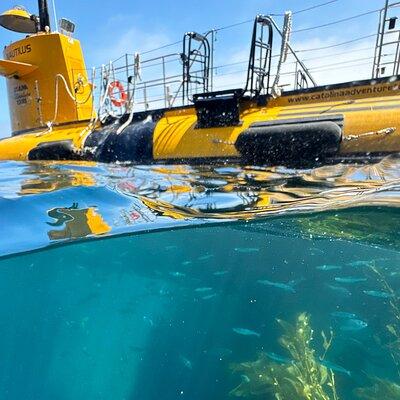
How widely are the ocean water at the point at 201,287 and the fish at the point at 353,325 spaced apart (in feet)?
0.08

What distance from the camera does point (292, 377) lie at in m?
3.60

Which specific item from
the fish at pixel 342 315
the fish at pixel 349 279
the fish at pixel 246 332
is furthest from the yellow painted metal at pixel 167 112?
the fish at pixel 349 279

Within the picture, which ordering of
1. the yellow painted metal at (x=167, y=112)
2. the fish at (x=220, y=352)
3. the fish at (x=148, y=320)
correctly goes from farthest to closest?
1. the yellow painted metal at (x=167, y=112)
2. the fish at (x=148, y=320)
3. the fish at (x=220, y=352)

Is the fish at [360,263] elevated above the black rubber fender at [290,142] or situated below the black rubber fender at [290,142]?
below

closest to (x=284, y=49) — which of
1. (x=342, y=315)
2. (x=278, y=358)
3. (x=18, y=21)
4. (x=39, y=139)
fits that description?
(x=342, y=315)

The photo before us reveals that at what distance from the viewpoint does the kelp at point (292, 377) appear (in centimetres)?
338

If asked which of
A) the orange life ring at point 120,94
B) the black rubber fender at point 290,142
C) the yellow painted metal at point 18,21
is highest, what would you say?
the yellow painted metal at point 18,21

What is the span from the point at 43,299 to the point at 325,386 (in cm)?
299

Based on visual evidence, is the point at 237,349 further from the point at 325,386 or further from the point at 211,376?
the point at 325,386

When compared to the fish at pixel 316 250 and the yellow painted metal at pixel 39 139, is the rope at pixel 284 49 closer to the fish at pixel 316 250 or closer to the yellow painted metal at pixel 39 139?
the fish at pixel 316 250

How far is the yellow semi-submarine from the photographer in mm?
6793

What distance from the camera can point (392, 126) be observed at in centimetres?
638

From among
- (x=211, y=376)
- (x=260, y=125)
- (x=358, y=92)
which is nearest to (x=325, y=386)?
(x=211, y=376)

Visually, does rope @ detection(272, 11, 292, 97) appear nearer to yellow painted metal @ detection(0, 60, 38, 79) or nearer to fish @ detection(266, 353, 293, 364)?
fish @ detection(266, 353, 293, 364)
